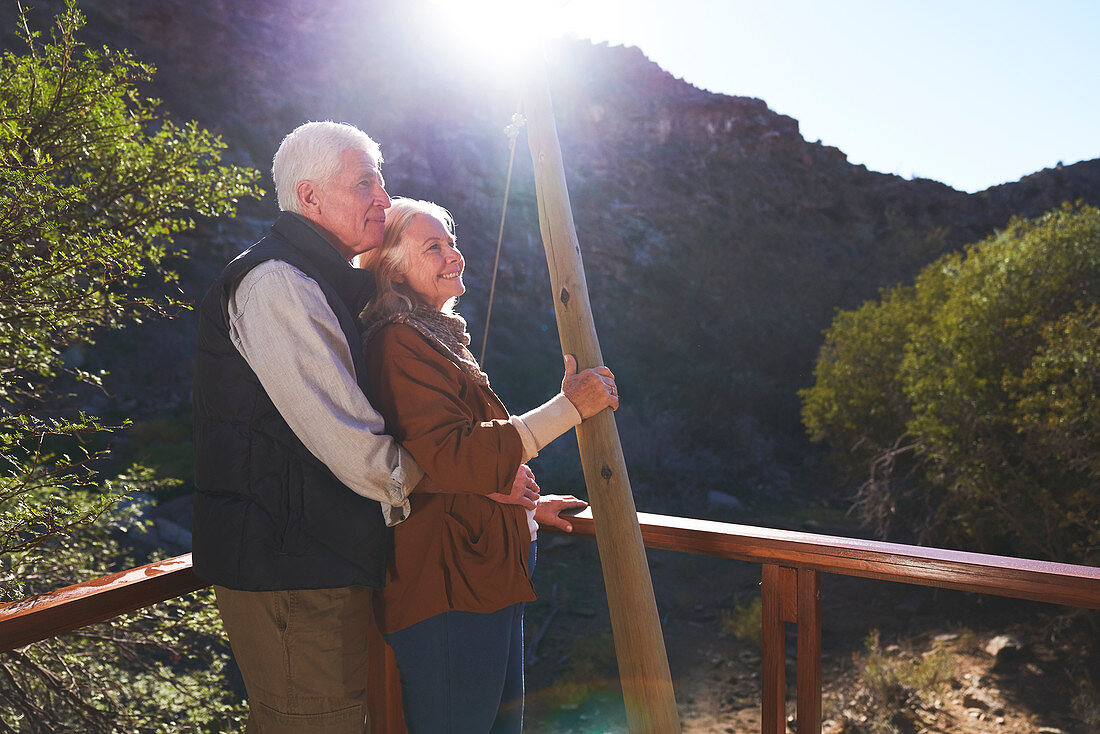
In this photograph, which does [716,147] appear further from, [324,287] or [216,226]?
[324,287]

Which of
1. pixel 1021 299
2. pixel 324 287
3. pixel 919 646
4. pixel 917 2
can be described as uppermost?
pixel 917 2

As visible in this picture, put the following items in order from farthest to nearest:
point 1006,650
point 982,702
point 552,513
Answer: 1. point 1006,650
2. point 982,702
3. point 552,513

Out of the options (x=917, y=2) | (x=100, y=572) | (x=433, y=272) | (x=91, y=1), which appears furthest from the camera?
(x=917, y=2)

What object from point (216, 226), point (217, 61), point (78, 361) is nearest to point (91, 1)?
point (217, 61)

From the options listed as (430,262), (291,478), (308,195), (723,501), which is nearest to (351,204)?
(308,195)

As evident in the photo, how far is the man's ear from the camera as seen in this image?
1.23 metres

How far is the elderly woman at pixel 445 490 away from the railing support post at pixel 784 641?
0.49 m

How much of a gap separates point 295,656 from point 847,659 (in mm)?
7891

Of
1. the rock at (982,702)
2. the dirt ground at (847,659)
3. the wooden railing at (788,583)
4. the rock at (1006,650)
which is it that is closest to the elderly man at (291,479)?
the wooden railing at (788,583)

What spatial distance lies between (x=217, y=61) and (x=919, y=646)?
18.4 metres

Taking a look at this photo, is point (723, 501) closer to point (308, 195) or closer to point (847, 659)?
point (847, 659)

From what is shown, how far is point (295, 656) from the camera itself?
1141mm

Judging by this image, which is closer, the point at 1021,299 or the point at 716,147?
the point at 1021,299

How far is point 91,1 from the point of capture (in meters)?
16.1
